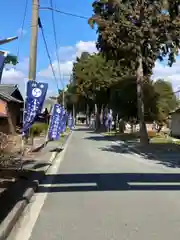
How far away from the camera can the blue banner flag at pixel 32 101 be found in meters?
21.8

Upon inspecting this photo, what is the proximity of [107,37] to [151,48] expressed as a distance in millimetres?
3340

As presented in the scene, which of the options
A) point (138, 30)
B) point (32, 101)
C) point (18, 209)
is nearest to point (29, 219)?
point (18, 209)

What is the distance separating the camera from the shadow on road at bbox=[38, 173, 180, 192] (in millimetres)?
12359

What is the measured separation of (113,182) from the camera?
13734mm

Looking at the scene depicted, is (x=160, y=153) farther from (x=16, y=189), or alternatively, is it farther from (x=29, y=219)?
(x=29, y=219)

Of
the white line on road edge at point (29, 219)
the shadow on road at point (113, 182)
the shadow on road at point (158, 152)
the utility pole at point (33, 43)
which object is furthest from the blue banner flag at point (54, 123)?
the white line on road edge at point (29, 219)

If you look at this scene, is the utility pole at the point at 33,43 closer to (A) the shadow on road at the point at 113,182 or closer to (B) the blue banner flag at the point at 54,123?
(A) the shadow on road at the point at 113,182

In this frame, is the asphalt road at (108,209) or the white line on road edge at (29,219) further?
the asphalt road at (108,209)

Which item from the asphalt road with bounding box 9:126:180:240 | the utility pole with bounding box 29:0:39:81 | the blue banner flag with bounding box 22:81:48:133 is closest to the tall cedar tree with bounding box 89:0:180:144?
the utility pole with bounding box 29:0:39:81

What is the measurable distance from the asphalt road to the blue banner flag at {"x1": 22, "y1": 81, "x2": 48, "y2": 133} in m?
7.06

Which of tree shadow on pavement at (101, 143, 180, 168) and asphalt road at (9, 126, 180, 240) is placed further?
tree shadow on pavement at (101, 143, 180, 168)

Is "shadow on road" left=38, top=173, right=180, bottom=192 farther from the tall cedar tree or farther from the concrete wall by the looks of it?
the concrete wall

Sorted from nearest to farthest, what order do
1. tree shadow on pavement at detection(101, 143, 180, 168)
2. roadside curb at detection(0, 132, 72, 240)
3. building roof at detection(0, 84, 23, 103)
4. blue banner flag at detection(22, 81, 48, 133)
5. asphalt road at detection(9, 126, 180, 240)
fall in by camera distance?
roadside curb at detection(0, 132, 72, 240) < asphalt road at detection(9, 126, 180, 240) < blue banner flag at detection(22, 81, 48, 133) < tree shadow on pavement at detection(101, 143, 180, 168) < building roof at detection(0, 84, 23, 103)

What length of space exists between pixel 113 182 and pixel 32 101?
951 centimetres
